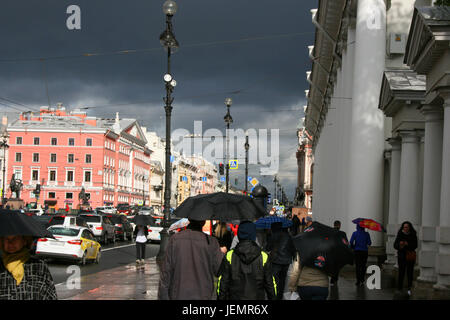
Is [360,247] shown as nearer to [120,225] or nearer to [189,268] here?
[189,268]

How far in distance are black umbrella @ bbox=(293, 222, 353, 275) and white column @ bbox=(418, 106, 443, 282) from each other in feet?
16.9

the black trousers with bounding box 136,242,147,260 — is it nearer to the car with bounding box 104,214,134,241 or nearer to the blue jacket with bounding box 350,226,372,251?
the blue jacket with bounding box 350,226,372,251

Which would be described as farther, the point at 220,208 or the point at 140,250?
the point at 140,250

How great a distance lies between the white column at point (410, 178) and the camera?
1823 centimetres

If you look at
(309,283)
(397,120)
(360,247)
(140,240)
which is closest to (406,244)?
(360,247)

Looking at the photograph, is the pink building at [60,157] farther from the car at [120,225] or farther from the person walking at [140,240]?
the person walking at [140,240]

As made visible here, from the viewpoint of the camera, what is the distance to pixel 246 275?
721cm

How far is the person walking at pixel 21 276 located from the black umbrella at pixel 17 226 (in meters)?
0.08

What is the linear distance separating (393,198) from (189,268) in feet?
46.5

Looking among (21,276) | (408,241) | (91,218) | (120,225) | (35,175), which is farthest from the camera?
(35,175)

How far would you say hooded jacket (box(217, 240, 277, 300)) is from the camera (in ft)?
23.6

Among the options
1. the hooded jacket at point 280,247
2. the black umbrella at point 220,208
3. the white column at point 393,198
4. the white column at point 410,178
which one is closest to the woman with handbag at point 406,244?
the white column at point 410,178

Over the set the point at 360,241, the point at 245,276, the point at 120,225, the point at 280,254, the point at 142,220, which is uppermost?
the point at 245,276
